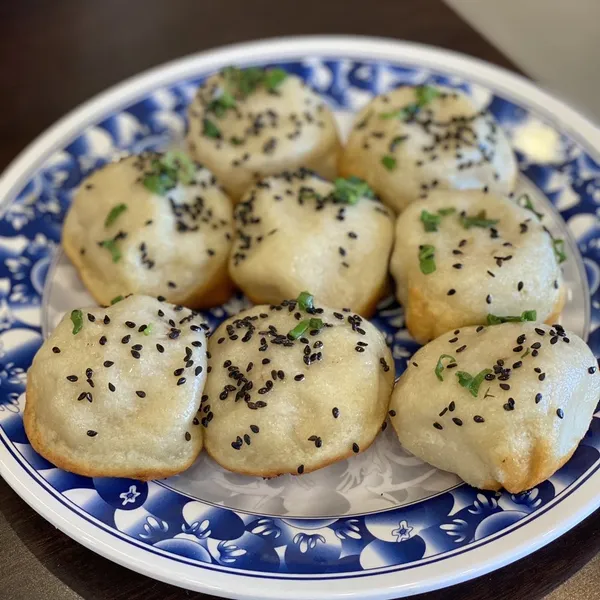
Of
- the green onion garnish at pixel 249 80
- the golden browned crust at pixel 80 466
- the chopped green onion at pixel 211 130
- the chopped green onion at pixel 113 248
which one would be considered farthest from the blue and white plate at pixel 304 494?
the green onion garnish at pixel 249 80

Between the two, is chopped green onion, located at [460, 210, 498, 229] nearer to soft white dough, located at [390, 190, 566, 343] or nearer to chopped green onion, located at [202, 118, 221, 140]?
soft white dough, located at [390, 190, 566, 343]

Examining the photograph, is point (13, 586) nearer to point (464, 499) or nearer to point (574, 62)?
point (464, 499)

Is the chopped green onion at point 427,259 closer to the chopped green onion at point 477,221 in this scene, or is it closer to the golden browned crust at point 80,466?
the chopped green onion at point 477,221

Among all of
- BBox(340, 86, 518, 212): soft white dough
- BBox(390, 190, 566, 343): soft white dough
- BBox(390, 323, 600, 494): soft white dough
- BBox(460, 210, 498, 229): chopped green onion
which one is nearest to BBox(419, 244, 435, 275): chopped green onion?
BBox(390, 190, 566, 343): soft white dough

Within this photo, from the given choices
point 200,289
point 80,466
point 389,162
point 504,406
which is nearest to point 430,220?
point 389,162

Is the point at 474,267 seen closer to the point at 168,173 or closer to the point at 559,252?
the point at 559,252
